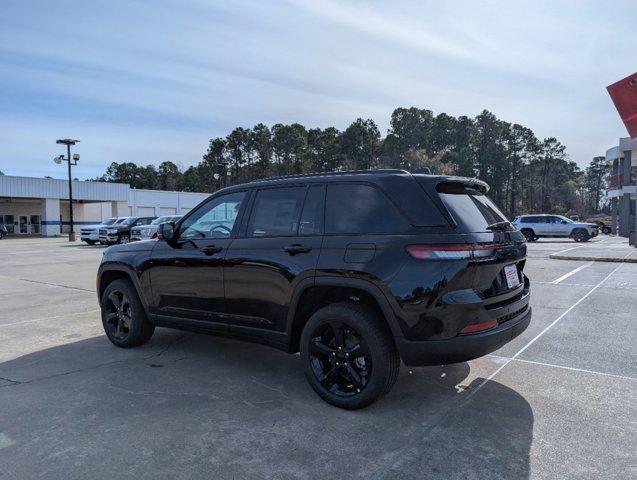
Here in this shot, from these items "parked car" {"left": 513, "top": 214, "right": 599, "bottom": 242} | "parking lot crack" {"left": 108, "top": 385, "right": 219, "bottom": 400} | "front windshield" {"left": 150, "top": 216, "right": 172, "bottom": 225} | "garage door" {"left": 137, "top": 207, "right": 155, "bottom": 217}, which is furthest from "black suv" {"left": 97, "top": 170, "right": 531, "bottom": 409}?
"garage door" {"left": 137, "top": 207, "right": 155, "bottom": 217}

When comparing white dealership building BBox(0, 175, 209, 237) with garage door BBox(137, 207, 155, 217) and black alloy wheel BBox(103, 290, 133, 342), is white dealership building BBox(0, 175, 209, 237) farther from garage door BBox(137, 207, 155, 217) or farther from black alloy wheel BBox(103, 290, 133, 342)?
black alloy wheel BBox(103, 290, 133, 342)

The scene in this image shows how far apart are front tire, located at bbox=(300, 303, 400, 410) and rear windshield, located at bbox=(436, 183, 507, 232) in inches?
37.6

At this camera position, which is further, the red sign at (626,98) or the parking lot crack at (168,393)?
the red sign at (626,98)

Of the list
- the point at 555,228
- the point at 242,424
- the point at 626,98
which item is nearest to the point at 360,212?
the point at 242,424

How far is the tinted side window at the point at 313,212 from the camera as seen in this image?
4008mm

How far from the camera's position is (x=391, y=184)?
3760 mm

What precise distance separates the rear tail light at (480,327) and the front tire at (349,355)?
54 centimetres

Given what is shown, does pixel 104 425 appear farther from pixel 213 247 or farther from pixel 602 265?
pixel 602 265

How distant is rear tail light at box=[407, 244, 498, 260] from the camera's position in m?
3.39

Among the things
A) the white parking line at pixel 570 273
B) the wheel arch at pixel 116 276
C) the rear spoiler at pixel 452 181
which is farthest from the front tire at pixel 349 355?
the white parking line at pixel 570 273

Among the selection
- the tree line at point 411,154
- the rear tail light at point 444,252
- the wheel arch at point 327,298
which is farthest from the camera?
the tree line at point 411,154

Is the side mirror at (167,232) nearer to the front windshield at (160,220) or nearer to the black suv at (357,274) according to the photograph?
the black suv at (357,274)

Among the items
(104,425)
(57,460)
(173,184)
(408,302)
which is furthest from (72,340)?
(173,184)

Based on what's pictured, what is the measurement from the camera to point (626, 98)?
17125mm
